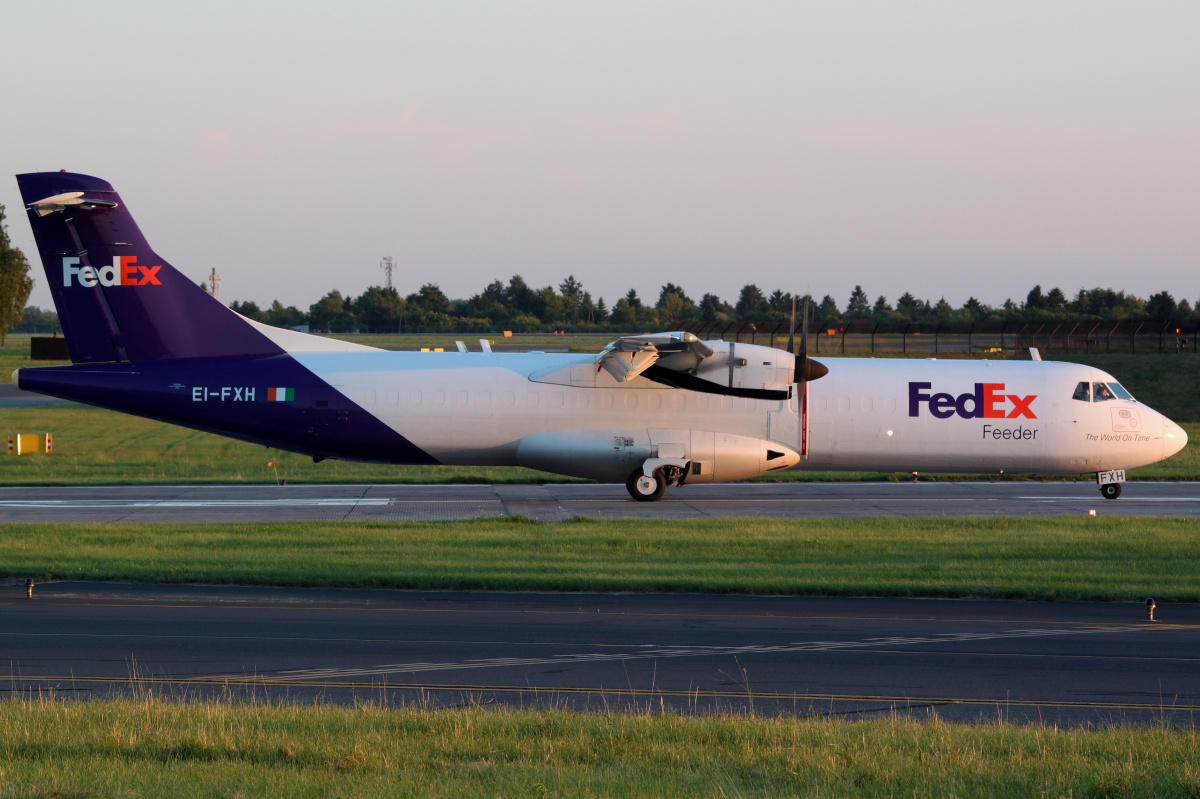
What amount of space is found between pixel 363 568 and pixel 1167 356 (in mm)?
57995

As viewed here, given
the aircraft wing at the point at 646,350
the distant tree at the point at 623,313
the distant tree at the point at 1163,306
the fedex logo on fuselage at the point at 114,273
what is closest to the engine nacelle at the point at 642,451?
the aircraft wing at the point at 646,350

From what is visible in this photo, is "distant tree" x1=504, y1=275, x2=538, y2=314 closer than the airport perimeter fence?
No

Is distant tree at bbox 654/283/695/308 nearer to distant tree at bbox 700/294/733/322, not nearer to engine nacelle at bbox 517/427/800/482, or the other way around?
distant tree at bbox 700/294/733/322

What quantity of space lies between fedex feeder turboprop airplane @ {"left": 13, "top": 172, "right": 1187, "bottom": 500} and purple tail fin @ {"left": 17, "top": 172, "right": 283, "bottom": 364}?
0.03m

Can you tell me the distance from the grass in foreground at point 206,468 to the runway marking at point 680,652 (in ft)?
65.5

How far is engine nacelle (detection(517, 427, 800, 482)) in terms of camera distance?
84.0 ft

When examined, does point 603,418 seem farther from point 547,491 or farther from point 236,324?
point 236,324

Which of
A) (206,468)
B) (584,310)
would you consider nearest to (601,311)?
(584,310)

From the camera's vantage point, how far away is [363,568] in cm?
1644

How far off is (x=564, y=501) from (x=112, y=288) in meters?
12.0

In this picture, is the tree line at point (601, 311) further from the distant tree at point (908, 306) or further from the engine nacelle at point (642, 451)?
the engine nacelle at point (642, 451)

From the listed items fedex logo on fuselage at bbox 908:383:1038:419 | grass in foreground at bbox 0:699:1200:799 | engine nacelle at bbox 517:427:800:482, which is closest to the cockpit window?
fedex logo on fuselage at bbox 908:383:1038:419

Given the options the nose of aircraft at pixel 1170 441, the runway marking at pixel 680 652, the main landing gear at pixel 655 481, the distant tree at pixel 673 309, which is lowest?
the runway marking at pixel 680 652

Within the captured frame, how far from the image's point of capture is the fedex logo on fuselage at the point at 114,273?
959 inches
